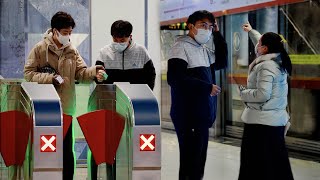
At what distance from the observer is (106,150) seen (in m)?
4.87

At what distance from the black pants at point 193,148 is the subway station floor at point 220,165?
115cm

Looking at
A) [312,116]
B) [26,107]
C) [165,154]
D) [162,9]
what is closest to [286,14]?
[312,116]

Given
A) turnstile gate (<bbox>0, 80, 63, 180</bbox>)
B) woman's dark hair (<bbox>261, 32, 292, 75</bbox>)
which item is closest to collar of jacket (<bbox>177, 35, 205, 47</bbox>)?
woman's dark hair (<bbox>261, 32, 292, 75</bbox>)

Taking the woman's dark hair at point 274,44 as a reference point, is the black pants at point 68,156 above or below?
below

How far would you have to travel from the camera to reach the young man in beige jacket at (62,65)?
209 inches

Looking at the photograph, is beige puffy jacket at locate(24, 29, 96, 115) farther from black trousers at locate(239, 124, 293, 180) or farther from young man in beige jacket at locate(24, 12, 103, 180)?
black trousers at locate(239, 124, 293, 180)

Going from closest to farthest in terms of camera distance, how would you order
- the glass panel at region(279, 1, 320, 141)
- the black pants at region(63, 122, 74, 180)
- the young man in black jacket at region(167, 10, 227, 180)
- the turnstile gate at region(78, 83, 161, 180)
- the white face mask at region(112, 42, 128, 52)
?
the turnstile gate at region(78, 83, 161, 180) → the black pants at region(63, 122, 74, 180) → the young man in black jacket at region(167, 10, 227, 180) → the white face mask at region(112, 42, 128, 52) → the glass panel at region(279, 1, 320, 141)

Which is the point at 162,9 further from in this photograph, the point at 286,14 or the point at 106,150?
the point at 106,150

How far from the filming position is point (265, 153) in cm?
570

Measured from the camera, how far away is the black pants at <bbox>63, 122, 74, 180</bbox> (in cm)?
529

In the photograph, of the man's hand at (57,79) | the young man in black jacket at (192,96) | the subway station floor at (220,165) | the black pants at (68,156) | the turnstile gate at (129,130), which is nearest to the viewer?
the turnstile gate at (129,130)

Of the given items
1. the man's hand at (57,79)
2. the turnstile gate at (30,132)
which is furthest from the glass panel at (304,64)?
the turnstile gate at (30,132)

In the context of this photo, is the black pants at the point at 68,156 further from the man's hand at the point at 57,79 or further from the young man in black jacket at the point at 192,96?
the young man in black jacket at the point at 192,96

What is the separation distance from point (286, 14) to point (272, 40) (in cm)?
345
